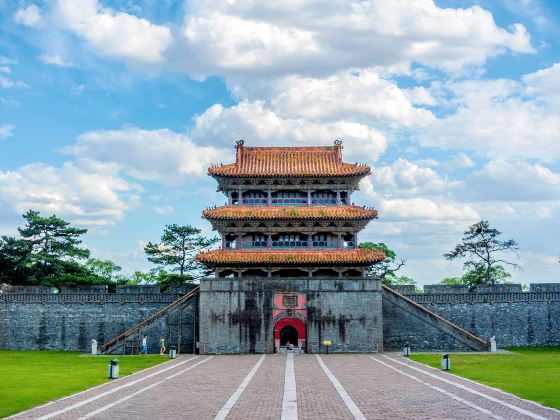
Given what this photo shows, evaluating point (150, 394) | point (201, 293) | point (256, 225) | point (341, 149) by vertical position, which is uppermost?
point (341, 149)

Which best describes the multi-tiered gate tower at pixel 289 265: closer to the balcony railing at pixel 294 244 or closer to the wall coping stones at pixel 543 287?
the balcony railing at pixel 294 244

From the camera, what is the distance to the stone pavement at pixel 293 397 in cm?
1691

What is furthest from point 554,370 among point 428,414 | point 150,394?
point 150,394

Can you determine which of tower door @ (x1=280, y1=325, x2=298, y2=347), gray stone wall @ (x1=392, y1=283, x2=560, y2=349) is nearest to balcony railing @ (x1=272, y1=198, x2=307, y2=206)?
tower door @ (x1=280, y1=325, x2=298, y2=347)

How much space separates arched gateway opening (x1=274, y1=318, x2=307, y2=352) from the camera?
41625mm

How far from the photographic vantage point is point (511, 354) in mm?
38000

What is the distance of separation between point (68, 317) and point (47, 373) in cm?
1802

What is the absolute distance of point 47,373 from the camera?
28.3 m

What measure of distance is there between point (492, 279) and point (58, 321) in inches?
1734

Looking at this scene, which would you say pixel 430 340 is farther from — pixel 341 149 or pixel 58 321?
pixel 58 321

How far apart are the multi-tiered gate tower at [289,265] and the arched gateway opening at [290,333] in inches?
2.5

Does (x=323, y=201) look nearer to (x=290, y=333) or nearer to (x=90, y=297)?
(x=290, y=333)

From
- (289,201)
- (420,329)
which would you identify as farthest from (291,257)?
(420,329)

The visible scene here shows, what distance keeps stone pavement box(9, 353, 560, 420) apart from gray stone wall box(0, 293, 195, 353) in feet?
51.8
